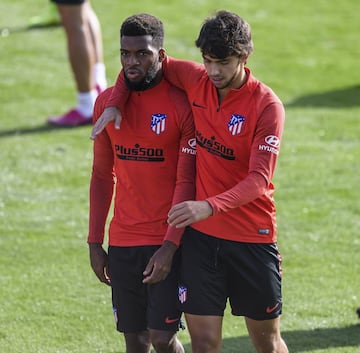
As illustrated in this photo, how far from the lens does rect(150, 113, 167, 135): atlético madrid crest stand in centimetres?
533

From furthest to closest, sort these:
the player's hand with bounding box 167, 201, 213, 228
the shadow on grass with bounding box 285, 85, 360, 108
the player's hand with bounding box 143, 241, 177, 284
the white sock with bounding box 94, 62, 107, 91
Result: the shadow on grass with bounding box 285, 85, 360, 108, the white sock with bounding box 94, 62, 107, 91, the player's hand with bounding box 143, 241, 177, 284, the player's hand with bounding box 167, 201, 213, 228

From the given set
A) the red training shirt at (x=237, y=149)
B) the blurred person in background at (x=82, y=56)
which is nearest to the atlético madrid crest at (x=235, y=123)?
the red training shirt at (x=237, y=149)

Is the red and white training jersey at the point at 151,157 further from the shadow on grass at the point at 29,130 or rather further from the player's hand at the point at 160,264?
the shadow on grass at the point at 29,130

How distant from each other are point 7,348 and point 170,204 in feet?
5.98

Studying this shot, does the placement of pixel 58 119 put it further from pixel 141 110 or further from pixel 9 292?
pixel 141 110

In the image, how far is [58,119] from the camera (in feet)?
37.7

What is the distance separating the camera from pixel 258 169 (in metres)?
4.98

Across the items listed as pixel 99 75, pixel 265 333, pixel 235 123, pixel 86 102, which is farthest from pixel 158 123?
pixel 99 75

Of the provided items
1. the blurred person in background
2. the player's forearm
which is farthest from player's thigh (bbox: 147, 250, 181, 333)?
the blurred person in background

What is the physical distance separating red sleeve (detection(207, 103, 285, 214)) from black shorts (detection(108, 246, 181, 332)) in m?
0.62

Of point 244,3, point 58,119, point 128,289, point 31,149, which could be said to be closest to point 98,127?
point 128,289

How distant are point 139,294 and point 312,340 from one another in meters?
1.74

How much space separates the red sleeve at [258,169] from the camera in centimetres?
488

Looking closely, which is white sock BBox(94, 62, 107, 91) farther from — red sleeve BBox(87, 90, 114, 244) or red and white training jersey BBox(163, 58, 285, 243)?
red and white training jersey BBox(163, 58, 285, 243)
